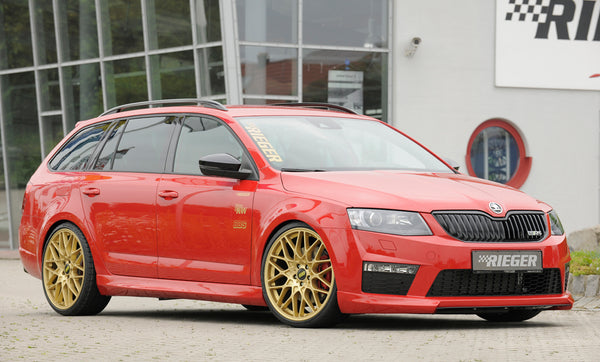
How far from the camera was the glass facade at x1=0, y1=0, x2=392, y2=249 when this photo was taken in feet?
68.6

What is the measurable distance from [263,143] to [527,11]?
16.9m

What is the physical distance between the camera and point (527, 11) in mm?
23328

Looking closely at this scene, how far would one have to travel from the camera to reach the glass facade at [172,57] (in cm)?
2091

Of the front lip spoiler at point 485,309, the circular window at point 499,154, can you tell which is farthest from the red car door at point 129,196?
the circular window at point 499,154

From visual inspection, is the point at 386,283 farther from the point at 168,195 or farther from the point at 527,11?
the point at 527,11

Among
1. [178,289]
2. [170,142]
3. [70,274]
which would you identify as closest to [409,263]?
[178,289]

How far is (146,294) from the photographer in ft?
27.6

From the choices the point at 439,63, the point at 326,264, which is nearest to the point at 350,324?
the point at 326,264

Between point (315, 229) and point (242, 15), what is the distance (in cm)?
1438

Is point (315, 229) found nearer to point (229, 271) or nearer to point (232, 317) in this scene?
point (229, 271)

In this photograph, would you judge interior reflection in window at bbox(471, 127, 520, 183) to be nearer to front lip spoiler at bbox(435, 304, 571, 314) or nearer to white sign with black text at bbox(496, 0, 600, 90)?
white sign with black text at bbox(496, 0, 600, 90)

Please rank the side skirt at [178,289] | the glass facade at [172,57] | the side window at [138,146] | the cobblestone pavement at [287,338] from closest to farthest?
the cobblestone pavement at [287,338] → the side skirt at [178,289] → the side window at [138,146] → the glass facade at [172,57]

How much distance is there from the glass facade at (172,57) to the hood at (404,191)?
13632mm

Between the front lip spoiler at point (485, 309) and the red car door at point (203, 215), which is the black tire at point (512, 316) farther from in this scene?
the red car door at point (203, 215)
